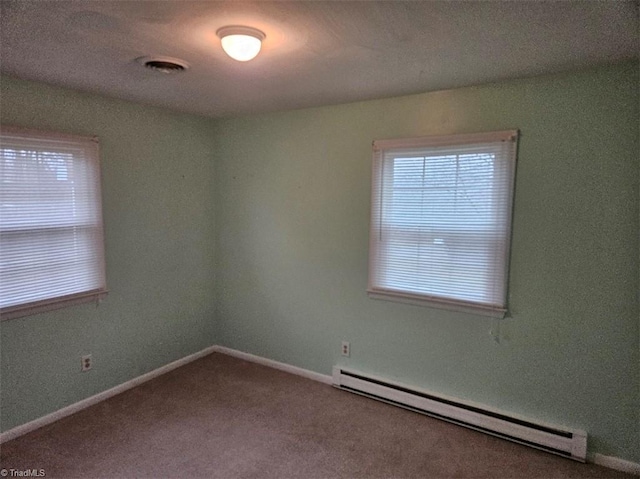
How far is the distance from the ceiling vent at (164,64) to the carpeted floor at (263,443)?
2.28m

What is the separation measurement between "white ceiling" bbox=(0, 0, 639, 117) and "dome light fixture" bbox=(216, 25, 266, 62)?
0.04 meters

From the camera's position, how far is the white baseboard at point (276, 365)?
3.39 meters

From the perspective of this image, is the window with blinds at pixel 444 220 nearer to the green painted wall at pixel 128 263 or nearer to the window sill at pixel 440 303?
the window sill at pixel 440 303

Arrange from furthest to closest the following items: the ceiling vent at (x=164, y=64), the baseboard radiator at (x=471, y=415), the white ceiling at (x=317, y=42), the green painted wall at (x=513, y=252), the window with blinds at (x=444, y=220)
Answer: the window with blinds at (x=444, y=220)
the baseboard radiator at (x=471, y=415)
the green painted wall at (x=513, y=252)
the ceiling vent at (x=164, y=64)
the white ceiling at (x=317, y=42)

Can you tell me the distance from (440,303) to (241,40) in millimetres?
2075

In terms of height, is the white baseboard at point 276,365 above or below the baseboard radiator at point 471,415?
Result: below

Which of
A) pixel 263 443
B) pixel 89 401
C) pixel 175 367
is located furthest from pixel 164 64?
pixel 175 367

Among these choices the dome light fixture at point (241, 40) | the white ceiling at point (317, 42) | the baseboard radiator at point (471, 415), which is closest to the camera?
the white ceiling at point (317, 42)

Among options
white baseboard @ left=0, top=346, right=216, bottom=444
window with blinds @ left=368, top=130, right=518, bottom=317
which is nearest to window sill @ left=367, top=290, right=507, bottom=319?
window with blinds @ left=368, top=130, right=518, bottom=317

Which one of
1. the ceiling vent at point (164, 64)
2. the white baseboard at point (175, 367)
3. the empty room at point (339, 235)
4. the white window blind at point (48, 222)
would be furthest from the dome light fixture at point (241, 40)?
the white baseboard at point (175, 367)

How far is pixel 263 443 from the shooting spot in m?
2.54

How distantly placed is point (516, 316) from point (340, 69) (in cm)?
189

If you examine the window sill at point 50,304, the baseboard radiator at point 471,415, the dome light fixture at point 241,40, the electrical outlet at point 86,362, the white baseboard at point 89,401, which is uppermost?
the dome light fixture at point 241,40

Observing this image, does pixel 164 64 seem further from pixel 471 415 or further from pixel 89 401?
pixel 471 415
